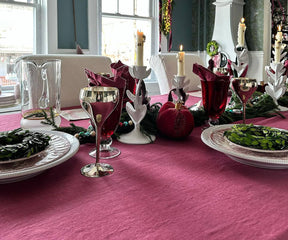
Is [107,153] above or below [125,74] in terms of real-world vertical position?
below

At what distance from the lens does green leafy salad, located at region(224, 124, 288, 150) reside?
0.60m

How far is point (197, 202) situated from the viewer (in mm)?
462

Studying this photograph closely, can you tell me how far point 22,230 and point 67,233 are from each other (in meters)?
0.06

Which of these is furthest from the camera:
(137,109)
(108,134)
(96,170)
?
(137,109)

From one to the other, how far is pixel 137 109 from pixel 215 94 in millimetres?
243

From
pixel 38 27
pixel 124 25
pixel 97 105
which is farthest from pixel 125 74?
pixel 124 25

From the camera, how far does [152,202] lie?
1.51ft

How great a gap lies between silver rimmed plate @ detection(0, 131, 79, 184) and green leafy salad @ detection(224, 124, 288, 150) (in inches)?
13.4

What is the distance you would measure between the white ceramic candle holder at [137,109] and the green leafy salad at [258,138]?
0.73ft

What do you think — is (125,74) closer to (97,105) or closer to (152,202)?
(97,105)

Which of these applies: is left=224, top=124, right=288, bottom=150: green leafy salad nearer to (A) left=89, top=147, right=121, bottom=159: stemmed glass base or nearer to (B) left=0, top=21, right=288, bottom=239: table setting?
(B) left=0, top=21, right=288, bottom=239: table setting

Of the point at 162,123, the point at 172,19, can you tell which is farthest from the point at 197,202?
the point at 172,19

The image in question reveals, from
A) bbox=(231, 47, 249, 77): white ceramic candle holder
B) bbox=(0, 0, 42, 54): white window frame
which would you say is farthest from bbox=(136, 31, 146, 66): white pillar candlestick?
bbox=(0, 0, 42, 54): white window frame

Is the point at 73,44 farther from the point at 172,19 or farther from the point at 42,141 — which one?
the point at 42,141
